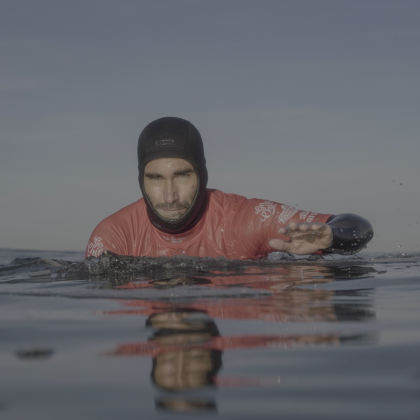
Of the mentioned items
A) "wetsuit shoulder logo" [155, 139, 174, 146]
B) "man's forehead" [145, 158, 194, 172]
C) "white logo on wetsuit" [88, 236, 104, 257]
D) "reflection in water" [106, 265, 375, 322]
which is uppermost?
"wetsuit shoulder logo" [155, 139, 174, 146]

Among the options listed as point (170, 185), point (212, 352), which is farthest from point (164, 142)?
point (212, 352)

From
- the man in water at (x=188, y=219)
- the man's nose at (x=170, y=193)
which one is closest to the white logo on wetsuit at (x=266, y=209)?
the man in water at (x=188, y=219)

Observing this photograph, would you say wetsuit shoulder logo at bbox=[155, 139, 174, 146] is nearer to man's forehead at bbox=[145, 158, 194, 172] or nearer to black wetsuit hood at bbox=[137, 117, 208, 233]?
black wetsuit hood at bbox=[137, 117, 208, 233]

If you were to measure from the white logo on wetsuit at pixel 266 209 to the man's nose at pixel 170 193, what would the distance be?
31.9 inches

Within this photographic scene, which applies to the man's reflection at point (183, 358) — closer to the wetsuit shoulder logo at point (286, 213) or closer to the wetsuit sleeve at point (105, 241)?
the wetsuit shoulder logo at point (286, 213)

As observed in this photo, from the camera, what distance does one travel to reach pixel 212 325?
2.24 m

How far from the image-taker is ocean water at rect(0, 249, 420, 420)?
1.35m

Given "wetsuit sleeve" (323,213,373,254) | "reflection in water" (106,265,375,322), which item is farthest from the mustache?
"wetsuit sleeve" (323,213,373,254)

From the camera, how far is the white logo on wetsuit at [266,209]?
17.5 feet

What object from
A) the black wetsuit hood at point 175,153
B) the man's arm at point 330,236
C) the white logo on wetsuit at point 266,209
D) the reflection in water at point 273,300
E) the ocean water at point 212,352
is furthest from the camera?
the black wetsuit hood at point 175,153

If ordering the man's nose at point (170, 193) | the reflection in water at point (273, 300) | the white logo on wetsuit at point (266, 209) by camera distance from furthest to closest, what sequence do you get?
the man's nose at point (170, 193)
the white logo on wetsuit at point (266, 209)
the reflection in water at point (273, 300)

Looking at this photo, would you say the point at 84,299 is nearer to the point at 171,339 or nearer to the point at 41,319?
the point at 41,319

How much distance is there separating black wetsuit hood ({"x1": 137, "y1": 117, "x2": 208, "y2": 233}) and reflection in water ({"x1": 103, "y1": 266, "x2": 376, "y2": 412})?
1606mm

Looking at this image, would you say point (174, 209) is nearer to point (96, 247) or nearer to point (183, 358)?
point (96, 247)
